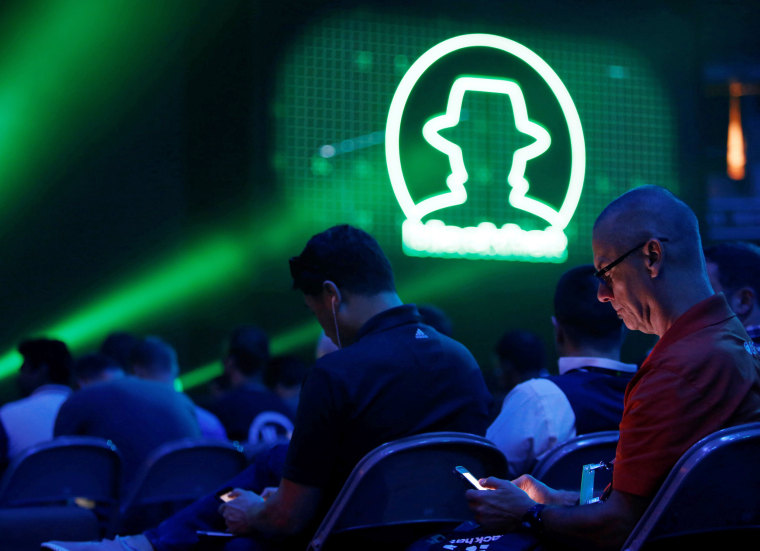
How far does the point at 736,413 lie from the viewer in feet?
4.63

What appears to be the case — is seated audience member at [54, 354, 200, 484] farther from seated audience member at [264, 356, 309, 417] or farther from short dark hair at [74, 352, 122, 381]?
seated audience member at [264, 356, 309, 417]

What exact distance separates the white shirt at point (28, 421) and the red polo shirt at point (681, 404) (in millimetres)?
3066

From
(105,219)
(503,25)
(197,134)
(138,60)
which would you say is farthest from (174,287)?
(503,25)

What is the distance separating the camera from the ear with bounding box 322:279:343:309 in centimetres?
222

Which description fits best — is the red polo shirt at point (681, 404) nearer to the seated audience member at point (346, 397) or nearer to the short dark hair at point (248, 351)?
the seated audience member at point (346, 397)

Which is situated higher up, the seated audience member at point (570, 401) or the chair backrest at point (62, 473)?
the seated audience member at point (570, 401)

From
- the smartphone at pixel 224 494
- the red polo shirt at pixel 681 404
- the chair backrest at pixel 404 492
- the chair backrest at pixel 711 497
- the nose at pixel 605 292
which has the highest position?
the nose at pixel 605 292

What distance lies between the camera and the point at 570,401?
2334 mm

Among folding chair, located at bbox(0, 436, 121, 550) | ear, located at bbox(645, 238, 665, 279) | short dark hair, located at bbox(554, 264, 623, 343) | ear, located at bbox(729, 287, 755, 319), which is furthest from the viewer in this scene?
folding chair, located at bbox(0, 436, 121, 550)

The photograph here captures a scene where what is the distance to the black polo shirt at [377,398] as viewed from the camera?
1915 millimetres

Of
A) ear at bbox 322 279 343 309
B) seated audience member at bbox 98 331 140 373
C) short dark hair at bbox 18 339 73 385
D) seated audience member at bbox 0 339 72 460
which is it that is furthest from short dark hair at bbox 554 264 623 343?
seated audience member at bbox 98 331 140 373

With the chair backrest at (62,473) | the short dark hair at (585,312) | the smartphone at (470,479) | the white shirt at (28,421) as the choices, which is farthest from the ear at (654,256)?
the white shirt at (28,421)

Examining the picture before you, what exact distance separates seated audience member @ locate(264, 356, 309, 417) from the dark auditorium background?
1.13 meters

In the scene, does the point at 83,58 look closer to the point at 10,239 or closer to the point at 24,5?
the point at 24,5
